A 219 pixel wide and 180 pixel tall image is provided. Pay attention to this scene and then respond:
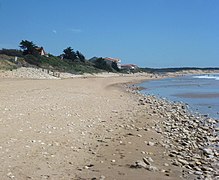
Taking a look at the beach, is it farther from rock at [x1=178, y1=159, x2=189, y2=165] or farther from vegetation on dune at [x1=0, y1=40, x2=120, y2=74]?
vegetation on dune at [x1=0, y1=40, x2=120, y2=74]

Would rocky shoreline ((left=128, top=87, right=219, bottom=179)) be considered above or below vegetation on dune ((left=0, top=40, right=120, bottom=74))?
below

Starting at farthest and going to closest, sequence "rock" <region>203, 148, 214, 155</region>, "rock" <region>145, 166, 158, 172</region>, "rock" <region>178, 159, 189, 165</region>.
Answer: "rock" <region>203, 148, 214, 155</region> < "rock" <region>178, 159, 189, 165</region> < "rock" <region>145, 166, 158, 172</region>

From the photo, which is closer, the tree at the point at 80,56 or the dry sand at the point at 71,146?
the dry sand at the point at 71,146

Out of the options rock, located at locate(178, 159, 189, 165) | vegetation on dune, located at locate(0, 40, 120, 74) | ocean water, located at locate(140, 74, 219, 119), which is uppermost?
vegetation on dune, located at locate(0, 40, 120, 74)

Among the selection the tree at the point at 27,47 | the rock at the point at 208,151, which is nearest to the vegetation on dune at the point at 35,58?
the tree at the point at 27,47

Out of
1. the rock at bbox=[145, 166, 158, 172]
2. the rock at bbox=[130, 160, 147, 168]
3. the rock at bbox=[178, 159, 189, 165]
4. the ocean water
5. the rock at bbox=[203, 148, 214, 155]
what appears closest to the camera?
the rock at bbox=[145, 166, 158, 172]

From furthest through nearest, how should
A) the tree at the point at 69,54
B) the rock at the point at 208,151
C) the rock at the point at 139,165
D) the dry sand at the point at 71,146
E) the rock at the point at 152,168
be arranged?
the tree at the point at 69,54, the rock at the point at 208,151, the rock at the point at 139,165, the rock at the point at 152,168, the dry sand at the point at 71,146

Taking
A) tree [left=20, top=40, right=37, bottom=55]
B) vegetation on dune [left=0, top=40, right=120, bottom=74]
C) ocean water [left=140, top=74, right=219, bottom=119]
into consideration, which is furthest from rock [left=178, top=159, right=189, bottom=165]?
tree [left=20, top=40, right=37, bottom=55]

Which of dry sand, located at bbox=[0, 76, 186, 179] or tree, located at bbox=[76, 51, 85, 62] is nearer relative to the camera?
dry sand, located at bbox=[0, 76, 186, 179]

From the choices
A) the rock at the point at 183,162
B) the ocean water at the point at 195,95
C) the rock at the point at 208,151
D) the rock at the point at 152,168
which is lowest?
the rock at the point at 152,168

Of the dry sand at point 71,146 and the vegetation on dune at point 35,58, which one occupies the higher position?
the vegetation on dune at point 35,58

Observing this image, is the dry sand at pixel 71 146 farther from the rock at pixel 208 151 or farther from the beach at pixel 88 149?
the rock at pixel 208 151

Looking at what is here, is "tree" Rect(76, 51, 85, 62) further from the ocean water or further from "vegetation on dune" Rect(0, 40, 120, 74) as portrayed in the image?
the ocean water

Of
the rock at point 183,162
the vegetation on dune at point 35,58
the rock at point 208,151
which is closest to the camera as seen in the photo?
the rock at point 183,162
